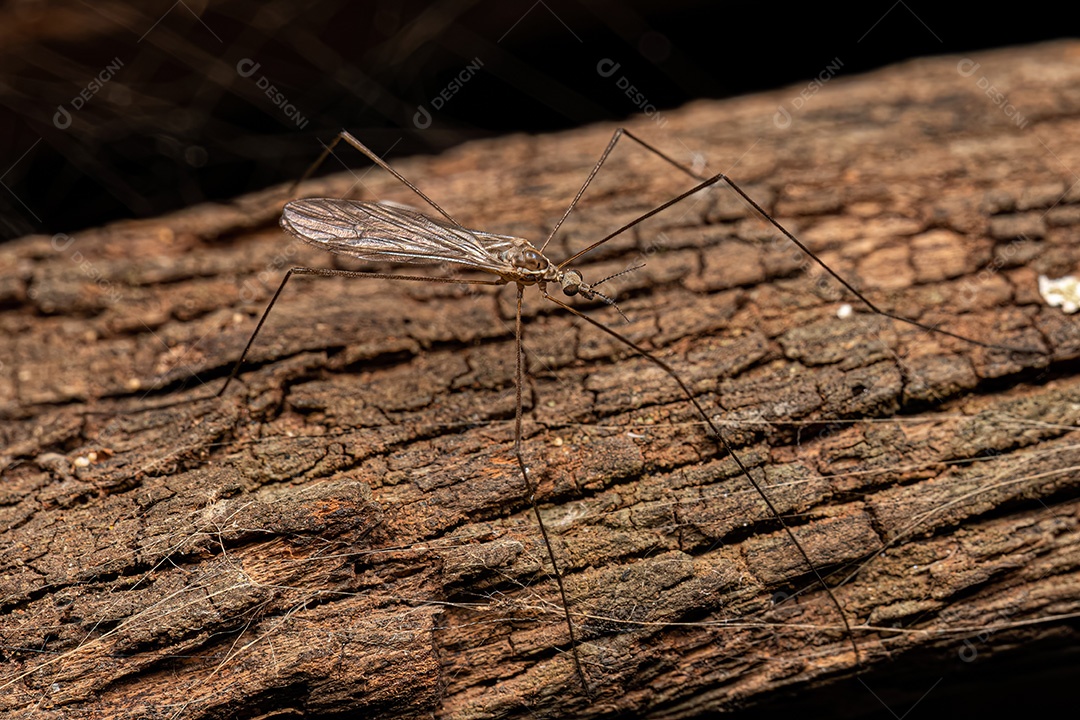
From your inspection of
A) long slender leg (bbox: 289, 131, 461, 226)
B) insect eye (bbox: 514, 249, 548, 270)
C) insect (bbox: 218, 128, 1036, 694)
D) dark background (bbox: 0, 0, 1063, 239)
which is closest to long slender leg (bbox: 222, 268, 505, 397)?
insect (bbox: 218, 128, 1036, 694)

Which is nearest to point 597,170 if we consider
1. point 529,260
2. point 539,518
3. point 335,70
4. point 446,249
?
point 529,260

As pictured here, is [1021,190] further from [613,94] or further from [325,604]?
[325,604]

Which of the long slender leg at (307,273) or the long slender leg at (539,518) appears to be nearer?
the long slender leg at (539,518)

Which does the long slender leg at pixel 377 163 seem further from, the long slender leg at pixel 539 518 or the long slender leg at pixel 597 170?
the long slender leg at pixel 539 518

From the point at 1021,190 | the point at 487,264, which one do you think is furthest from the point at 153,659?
the point at 1021,190

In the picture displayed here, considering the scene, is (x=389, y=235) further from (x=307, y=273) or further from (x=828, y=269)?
(x=828, y=269)

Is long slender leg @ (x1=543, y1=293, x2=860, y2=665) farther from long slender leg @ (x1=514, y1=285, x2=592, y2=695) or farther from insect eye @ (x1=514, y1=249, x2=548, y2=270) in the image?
long slender leg @ (x1=514, y1=285, x2=592, y2=695)

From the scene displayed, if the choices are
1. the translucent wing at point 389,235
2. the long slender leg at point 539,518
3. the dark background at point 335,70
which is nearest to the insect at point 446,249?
the translucent wing at point 389,235
